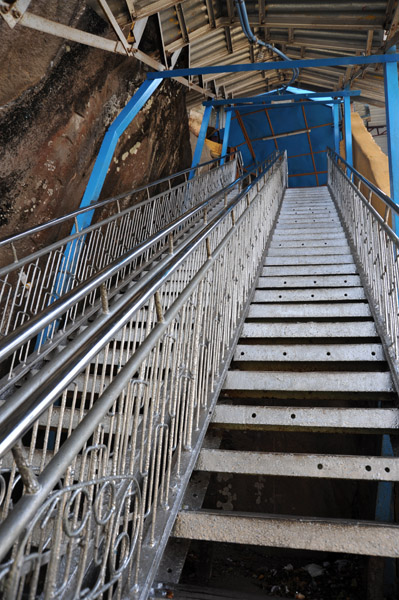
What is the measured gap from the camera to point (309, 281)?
4.67 m

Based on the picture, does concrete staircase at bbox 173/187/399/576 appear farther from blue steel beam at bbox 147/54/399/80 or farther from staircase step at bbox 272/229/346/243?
blue steel beam at bbox 147/54/399/80

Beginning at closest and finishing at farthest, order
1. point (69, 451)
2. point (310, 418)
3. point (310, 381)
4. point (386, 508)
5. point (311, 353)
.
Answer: point (69, 451), point (310, 418), point (310, 381), point (311, 353), point (386, 508)

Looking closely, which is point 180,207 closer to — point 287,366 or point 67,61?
point 67,61

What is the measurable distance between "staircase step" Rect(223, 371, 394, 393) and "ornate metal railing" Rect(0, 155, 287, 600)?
0.20 metres

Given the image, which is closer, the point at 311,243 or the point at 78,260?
the point at 78,260

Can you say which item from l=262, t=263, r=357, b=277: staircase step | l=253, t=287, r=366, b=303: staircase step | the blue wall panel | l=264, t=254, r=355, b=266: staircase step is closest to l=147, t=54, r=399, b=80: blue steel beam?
l=264, t=254, r=355, b=266: staircase step

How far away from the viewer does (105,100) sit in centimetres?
642

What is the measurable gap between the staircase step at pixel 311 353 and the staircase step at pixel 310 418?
0.66 meters

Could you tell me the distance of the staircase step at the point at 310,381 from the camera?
115 inches

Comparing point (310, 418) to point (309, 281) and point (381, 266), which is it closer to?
point (381, 266)

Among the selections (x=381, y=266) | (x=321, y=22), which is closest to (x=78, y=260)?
(x=381, y=266)

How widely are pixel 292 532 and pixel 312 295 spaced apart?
2.75 meters

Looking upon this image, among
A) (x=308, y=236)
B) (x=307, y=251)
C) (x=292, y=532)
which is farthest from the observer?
(x=308, y=236)

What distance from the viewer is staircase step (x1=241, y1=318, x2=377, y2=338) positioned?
3.58 m
